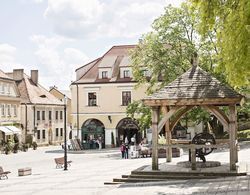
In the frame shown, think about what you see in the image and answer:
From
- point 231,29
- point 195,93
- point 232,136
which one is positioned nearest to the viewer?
point 231,29

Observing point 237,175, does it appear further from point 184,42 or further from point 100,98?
point 100,98

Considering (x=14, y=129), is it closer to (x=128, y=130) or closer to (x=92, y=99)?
(x=92, y=99)

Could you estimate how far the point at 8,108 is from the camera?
187ft

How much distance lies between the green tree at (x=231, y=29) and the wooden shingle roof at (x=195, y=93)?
3.10 m

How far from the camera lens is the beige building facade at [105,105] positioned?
54.9 meters

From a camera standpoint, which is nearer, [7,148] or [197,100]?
[197,100]

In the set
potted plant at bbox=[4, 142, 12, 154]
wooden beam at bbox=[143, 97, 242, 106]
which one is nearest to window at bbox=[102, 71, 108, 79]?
potted plant at bbox=[4, 142, 12, 154]

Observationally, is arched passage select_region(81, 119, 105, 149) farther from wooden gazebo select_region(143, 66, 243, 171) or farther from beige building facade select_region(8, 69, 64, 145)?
wooden gazebo select_region(143, 66, 243, 171)

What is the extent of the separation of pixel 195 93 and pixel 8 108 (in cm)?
4105

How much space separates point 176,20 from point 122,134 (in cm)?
2005

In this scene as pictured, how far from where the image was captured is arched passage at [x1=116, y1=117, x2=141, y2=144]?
181 feet

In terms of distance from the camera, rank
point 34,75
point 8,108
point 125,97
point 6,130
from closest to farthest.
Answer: point 6,130
point 125,97
point 8,108
point 34,75

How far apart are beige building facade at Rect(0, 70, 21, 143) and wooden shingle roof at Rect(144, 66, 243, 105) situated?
36945mm

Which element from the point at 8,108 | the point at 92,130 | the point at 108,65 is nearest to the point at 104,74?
the point at 108,65
